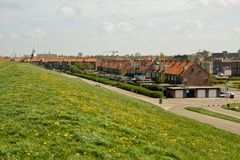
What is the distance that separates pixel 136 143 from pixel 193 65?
79866 millimetres

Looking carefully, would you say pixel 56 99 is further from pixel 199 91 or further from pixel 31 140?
pixel 199 91

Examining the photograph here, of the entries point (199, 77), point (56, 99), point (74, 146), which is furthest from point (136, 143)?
point (199, 77)

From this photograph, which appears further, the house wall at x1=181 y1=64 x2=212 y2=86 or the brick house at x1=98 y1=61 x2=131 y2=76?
the brick house at x1=98 y1=61 x2=131 y2=76

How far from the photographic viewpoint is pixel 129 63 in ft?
442

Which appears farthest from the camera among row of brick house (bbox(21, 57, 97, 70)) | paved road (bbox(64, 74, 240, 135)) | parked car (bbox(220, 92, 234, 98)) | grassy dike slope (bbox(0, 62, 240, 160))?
row of brick house (bbox(21, 57, 97, 70))

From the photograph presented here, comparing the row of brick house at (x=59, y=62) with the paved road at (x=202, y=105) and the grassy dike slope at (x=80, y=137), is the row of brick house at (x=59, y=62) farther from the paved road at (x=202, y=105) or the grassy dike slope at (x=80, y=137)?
the grassy dike slope at (x=80, y=137)

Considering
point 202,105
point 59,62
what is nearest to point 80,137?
point 202,105

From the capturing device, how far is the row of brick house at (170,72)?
3563 inches

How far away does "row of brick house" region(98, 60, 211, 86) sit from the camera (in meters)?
90.5

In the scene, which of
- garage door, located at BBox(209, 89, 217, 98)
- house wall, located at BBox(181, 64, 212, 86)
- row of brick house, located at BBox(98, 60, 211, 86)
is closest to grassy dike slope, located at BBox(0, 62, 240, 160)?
garage door, located at BBox(209, 89, 217, 98)

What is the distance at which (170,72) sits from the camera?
9912 cm

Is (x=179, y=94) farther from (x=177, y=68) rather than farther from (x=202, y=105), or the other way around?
(x=177, y=68)

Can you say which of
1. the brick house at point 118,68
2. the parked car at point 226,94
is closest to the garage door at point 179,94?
the parked car at point 226,94

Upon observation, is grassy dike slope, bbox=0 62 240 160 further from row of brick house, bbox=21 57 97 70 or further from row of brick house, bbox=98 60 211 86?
row of brick house, bbox=21 57 97 70
